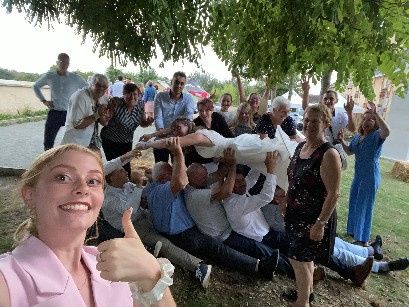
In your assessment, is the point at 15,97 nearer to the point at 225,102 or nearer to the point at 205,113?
the point at 225,102

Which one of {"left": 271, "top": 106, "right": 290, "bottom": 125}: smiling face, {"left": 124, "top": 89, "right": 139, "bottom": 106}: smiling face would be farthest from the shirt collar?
{"left": 124, "top": 89, "right": 139, "bottom": 106}: smiling face

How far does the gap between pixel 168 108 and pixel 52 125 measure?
199 centimetres

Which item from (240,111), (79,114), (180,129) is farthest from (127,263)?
(240,111)

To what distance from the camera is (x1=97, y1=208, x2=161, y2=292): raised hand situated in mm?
924

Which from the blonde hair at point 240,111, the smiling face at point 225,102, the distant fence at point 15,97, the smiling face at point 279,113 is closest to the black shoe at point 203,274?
the smiling face at point 279,113

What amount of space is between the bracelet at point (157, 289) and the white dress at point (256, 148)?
7.55ft

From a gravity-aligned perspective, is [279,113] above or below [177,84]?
below

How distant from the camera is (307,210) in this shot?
2.70 m

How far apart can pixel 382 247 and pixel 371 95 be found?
9.78 feet

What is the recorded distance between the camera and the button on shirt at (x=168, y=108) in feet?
16.6

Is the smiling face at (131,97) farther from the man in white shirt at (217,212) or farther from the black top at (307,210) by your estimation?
the black top at (307,210)

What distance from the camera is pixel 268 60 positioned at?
2516 millimetres

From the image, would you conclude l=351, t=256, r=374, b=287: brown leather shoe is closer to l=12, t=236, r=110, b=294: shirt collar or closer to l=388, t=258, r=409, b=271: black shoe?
l=388, t=258, r=409, b=271: black shoe

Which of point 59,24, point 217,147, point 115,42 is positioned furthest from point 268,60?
point 59,24
